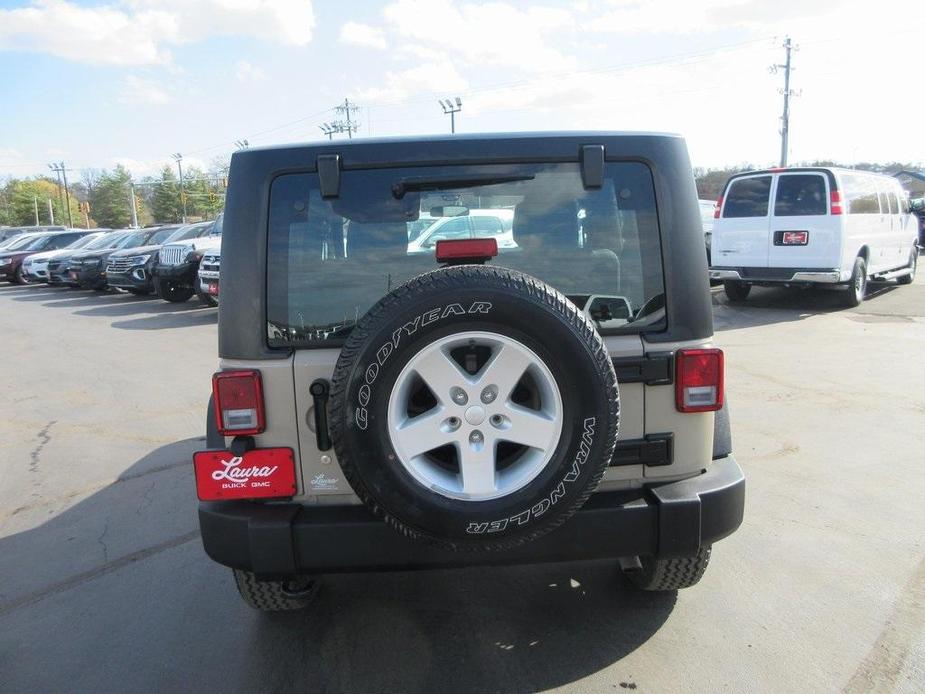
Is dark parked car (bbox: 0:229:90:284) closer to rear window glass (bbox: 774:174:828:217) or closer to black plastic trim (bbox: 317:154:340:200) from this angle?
rear window glass (bbox: 774:174:828:217)

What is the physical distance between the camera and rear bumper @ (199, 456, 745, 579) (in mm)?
2562

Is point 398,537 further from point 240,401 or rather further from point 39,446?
point 39,446

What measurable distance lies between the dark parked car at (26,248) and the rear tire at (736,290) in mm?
21598

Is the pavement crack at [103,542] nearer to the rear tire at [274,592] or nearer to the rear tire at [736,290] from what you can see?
the rear tire at [274,592]

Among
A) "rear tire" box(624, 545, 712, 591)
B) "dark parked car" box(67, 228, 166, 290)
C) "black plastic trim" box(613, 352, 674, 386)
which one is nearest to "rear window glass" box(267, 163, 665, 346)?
"black plastic trim" box(613, 352, 674, 386)

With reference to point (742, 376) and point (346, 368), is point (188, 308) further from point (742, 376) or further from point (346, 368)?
point (346, 368)

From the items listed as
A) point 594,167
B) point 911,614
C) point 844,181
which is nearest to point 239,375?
point 594,167

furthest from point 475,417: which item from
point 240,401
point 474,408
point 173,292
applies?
point 173,292

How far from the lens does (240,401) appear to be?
2609mm

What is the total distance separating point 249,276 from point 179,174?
3747 inches

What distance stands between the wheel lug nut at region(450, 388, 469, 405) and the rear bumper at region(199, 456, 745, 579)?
1.83 feet

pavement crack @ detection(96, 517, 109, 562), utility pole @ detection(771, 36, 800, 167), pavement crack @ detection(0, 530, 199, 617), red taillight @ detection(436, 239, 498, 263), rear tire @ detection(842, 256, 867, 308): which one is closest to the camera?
red taillight @ detection(436, 239, 498, 263)

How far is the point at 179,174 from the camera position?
3501 inches

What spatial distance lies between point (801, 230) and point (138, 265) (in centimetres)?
1344
